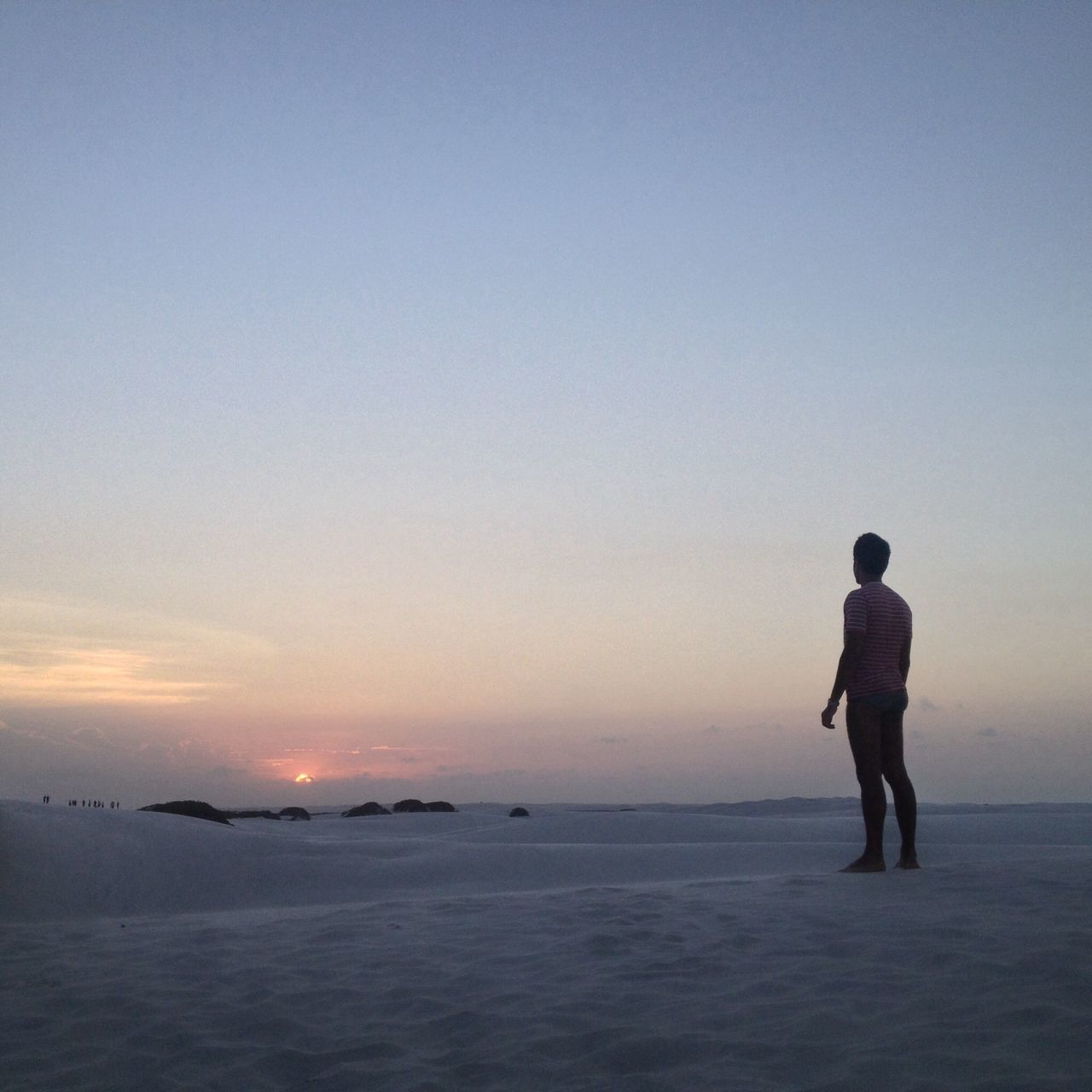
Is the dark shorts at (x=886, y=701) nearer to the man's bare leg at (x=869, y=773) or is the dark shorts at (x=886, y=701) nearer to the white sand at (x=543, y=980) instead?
the man's bare leg at (x=869, y=773)

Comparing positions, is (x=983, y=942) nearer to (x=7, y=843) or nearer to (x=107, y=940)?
(x=107, y=940)

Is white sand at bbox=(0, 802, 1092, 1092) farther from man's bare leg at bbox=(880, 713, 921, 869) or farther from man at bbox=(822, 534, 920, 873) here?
man at bbox=(822, 534, 920, 873)

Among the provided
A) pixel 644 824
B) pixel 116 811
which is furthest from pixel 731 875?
pixel 116 811

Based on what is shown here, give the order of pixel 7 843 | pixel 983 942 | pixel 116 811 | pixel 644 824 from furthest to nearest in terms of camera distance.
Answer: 1. pixel 644 824
2. pixel 116 811
3. pixel 7 843
4. pixel 983 942

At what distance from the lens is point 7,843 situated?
7.43 metres

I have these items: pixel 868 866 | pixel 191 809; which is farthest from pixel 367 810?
pixel 868 866

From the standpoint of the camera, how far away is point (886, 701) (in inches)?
245

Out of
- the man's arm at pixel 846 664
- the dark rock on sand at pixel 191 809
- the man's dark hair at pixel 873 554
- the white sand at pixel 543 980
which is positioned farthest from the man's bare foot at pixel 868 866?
the dark rock on sand at pixel 191 809

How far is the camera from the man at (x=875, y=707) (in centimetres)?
618

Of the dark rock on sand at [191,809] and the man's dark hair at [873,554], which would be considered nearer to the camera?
the man's dark hair at [873,554]

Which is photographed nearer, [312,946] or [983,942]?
[983,942]

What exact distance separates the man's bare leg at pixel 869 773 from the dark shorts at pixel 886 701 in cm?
3

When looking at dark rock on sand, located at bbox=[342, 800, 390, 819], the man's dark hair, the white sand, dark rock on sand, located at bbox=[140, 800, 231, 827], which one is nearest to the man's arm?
the man's dark hair

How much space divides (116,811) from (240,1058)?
6.04 m
